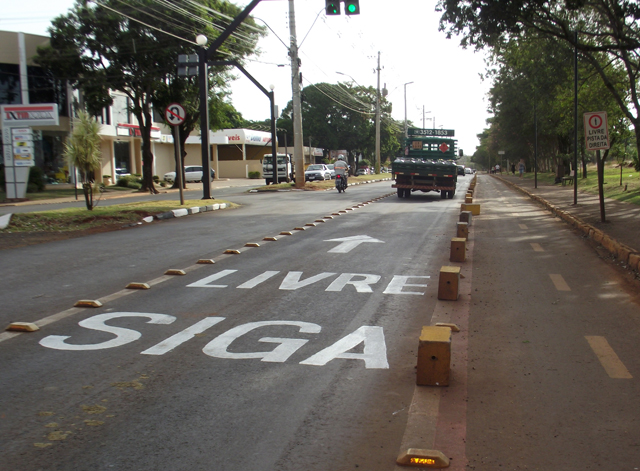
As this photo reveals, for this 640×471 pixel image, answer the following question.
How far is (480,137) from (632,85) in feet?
405

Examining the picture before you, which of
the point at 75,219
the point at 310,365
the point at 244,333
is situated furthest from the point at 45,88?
the point at 310,365

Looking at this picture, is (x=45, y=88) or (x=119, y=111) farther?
(x=119, y=111)

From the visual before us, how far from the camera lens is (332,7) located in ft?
51.3

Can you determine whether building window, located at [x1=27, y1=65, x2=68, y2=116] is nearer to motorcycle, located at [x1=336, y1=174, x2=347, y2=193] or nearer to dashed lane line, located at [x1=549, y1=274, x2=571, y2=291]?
motorcycle, located at [x1=336, y1=174, x2=347, y2=193]

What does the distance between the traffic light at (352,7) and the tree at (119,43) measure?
17.7 meters

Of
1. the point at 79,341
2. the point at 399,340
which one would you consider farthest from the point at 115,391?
the point at 399,340

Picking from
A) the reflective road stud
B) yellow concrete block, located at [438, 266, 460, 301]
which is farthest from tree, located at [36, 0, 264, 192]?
the reflective road stud

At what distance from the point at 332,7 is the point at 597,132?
7.20 m

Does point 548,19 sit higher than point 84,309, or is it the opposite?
point 548,19

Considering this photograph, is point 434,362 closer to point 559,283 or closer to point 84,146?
point 559,283

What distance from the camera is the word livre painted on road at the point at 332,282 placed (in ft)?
25.1

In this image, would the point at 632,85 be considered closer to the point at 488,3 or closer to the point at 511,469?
the point at 488,3

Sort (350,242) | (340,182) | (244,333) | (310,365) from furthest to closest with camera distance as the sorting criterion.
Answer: (340,182) → (350,242) → (244,333) → (310,365)

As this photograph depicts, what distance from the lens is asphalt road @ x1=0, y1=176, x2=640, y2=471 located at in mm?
3461
